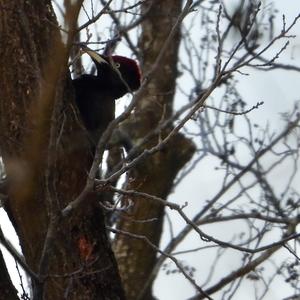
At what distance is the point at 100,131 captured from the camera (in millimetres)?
5504

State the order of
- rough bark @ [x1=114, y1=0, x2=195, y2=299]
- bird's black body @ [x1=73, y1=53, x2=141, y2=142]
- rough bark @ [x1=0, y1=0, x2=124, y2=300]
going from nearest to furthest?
rough bark @ [x1=0, y1=0, x2=124, y2=300] → bird's black body @ [x1=73, y1=53, x2=141, y2=142] → rough bark @ [x1=114, y1=0, x2=195, y2=299]

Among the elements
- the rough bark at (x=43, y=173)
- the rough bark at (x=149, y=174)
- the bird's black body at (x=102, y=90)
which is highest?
the rough bark at (x=149, y=174)

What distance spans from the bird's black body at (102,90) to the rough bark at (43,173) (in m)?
0.87

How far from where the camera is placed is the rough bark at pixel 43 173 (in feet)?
14.1

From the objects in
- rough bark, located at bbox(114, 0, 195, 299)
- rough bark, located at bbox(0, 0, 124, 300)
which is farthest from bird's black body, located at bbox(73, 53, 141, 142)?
rough bark, located at bbox(114, 0, 195, 299)

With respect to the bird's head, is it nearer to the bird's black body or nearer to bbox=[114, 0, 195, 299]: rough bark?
the bird's black body

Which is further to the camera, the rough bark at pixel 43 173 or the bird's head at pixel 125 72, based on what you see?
the bird's head at pixel 125 72

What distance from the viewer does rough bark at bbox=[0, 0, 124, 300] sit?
14.1 feet

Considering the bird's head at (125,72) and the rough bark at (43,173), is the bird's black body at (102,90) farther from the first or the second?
the rough bark at (43,173)

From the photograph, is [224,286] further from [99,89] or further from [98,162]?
[98,162]

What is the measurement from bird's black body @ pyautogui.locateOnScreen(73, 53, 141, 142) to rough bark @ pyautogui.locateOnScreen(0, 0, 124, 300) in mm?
866

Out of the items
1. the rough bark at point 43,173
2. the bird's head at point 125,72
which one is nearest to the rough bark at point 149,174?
the bird's head at point 125,72

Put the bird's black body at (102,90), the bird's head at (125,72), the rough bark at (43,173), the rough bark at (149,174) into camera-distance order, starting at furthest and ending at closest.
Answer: the rough bark at (149,174) → the bird's head at (125,72) → the bird's black body at (102,90) → the rough bark at (43,173)

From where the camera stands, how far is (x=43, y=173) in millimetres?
4293
